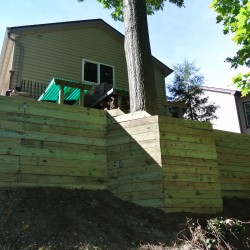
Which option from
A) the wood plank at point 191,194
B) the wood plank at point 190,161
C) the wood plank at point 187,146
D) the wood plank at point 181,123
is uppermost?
the wood plank at point 181,123

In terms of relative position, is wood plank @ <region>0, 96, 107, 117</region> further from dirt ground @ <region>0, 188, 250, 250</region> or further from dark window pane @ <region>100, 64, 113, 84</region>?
dark window pane @ <region>100, 64, 113, 84</region>

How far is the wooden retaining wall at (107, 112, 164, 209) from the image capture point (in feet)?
19.6

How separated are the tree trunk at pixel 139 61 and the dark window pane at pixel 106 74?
6159 mm

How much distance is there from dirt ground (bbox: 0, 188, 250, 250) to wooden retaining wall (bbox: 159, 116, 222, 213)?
1.09 feet

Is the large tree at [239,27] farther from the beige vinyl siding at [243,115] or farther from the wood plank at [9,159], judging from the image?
the beige vinyl siding at [243,115]

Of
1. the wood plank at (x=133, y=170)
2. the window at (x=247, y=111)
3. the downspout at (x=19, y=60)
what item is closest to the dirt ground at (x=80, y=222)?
the wood plank at (x=133, y=170)

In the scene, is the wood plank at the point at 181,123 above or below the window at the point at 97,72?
below

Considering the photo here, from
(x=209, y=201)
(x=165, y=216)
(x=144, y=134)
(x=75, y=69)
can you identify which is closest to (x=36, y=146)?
(x=144, y=134)

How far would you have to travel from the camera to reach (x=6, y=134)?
588 centimetres

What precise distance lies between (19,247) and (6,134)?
7.85ft

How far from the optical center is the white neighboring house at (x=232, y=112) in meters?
19.7

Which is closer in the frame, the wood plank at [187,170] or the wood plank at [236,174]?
the wood plank at [187,170]

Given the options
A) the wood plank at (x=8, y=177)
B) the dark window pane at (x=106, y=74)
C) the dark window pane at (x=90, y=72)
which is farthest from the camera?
the dark window pane at (x=106, y=74)

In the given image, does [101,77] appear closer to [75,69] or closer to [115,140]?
[75,69]
